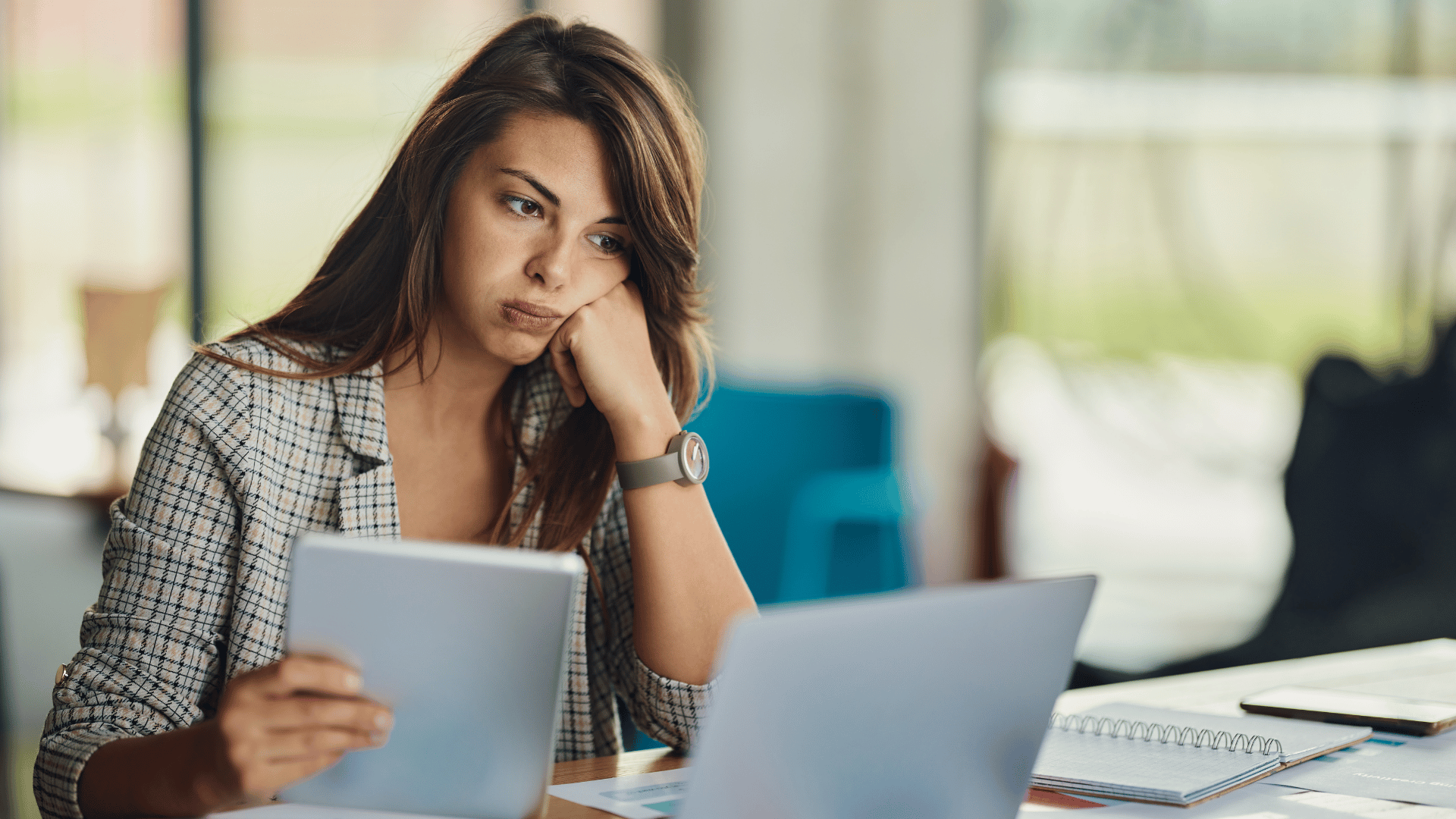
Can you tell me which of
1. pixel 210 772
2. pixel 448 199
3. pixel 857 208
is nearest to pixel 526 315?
pixel 448 199

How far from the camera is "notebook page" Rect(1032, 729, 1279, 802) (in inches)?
39.4

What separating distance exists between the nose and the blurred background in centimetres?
199

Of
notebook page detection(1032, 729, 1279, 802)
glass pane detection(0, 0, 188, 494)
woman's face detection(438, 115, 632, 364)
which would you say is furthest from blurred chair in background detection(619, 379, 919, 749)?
glass pane detection(0, 0, 188, 494)

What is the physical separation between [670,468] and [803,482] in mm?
855

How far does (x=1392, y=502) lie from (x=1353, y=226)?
3.34 feet

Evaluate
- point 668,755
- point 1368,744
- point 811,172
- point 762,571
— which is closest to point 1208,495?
point 811,172

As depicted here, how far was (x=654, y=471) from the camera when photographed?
1372mm

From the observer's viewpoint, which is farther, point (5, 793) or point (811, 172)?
point (811, 172)

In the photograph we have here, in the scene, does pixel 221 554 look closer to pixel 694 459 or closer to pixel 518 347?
pixel 518 347

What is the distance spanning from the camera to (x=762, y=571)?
2.21 metres

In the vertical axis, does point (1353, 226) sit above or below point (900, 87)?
below

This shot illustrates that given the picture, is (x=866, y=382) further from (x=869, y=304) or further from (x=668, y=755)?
(x=668, y=755)

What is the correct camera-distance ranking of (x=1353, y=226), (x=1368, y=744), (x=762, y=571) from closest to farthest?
(x=1368, y=744) < (x=762, y=571) < (x=1353, y=226)

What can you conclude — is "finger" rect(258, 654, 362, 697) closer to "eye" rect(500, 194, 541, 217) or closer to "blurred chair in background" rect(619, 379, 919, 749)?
"eye" rect(500, 194, 541, 217)
